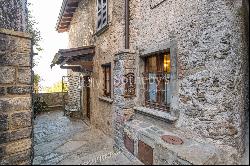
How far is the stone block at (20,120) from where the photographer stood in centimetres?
328

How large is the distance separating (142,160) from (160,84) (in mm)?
1705

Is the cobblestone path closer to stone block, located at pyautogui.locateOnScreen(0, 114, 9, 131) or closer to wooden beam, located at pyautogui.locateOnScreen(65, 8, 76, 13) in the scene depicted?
stone block, located at pyautogui.locateOnScreen(0, 114, 9, 131)

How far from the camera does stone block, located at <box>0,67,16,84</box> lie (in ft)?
10.5

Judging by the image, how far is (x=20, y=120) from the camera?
A: 3348 millimetres

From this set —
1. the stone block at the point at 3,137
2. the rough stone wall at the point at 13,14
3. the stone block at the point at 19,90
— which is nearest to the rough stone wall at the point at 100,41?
the rough stone wall at the point at 13,14

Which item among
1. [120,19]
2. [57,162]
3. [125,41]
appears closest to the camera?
[57,162]

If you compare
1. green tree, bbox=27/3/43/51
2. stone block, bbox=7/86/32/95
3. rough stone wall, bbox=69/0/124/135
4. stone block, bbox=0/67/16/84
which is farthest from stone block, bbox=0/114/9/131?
green tree, bbox=27/3/43/51

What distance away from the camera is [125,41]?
584cm

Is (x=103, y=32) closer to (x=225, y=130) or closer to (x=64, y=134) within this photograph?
(x=64, y=134)

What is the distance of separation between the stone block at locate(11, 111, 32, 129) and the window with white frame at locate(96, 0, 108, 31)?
457 cm

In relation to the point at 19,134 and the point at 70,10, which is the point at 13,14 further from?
the point at 70,10

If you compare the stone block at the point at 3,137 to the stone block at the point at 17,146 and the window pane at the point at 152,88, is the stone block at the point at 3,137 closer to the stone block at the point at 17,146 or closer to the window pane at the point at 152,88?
the stone block at the point at 17,146

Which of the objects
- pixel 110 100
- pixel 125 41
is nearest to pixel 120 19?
pixel 125 41

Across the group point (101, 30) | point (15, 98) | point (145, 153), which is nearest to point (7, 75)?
point (15, 98)
